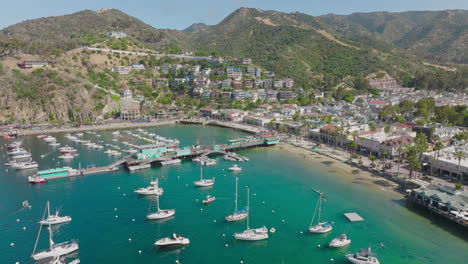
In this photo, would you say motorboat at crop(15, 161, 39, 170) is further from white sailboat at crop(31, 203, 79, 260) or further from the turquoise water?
white sailboat at crop(31, 203, 79, 260)

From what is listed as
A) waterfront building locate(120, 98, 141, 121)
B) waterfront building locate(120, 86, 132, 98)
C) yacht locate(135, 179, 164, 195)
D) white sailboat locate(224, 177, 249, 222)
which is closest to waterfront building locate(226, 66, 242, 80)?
waterfront building locate(120, 86, 132, 98)

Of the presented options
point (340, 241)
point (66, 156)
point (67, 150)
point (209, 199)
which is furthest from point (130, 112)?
point (340, 241)

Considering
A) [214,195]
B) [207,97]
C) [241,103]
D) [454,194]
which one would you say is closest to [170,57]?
[207,97]

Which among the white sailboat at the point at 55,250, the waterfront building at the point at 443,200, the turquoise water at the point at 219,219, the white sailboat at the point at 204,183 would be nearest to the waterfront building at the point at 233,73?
the turquoise water at the point at 219,219

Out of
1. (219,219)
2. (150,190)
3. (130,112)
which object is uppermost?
(130,112)

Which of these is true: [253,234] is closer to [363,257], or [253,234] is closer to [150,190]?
[363,257]

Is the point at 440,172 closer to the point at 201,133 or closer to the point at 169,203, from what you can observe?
the point at 169,203

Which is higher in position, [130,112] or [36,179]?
[130,112]
